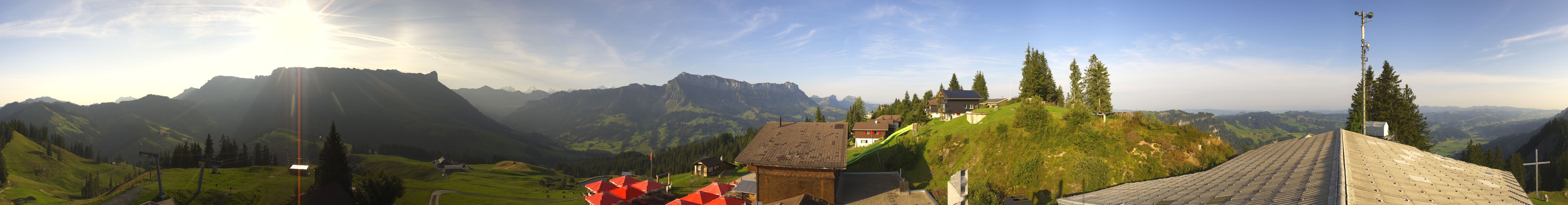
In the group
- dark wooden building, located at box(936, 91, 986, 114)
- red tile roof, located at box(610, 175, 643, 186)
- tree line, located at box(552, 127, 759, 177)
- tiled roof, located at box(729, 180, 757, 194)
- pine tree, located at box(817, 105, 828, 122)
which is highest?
dark wooden building, located at box(936, 91, 986, 114)

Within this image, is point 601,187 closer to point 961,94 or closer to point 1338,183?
point 1338,183

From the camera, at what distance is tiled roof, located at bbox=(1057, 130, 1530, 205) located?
8625 mm

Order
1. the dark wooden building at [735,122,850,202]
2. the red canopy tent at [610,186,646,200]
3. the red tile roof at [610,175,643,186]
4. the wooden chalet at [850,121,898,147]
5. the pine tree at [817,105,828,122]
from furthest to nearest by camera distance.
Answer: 1. the pine tree at [817,105,828,122]
2. the wooden chalet at [850,121,898,147]
3. the red tile roof at [610,175,643,186]
4. the red canopy tent at [610,186,646,200]
5. the dark wooden building at [735,122,850,202]

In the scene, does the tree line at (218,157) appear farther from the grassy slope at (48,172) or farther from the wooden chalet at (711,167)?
the wooden chalet at (711,167)

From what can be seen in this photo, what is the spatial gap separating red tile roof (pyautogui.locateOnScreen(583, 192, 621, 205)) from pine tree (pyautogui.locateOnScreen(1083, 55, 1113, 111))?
45.8 meters

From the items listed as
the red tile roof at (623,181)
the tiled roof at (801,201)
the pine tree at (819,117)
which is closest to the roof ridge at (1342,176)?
the tiled roof at (801,201)

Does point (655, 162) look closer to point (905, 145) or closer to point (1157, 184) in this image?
point (905, 145)

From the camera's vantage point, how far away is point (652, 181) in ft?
151

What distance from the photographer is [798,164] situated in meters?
26.7

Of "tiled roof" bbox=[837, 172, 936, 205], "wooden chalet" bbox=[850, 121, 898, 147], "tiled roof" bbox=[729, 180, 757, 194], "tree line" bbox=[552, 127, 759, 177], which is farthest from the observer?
"tree line" bbox=[552, 127, 759, 177]

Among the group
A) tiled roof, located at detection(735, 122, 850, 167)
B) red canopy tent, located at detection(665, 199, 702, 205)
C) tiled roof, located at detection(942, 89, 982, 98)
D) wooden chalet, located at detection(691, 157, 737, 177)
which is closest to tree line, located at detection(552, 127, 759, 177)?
wooden chalet, located at detection(691, 157, 737, 177)

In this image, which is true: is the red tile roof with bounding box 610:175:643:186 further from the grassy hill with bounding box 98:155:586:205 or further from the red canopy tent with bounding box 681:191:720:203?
the red canopy tent with bounding box 681:191:720:203

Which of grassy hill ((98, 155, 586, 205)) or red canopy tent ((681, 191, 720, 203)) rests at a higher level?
red canopy tent ((681, 191, 720, 203))

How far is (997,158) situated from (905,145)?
10.1 metres
